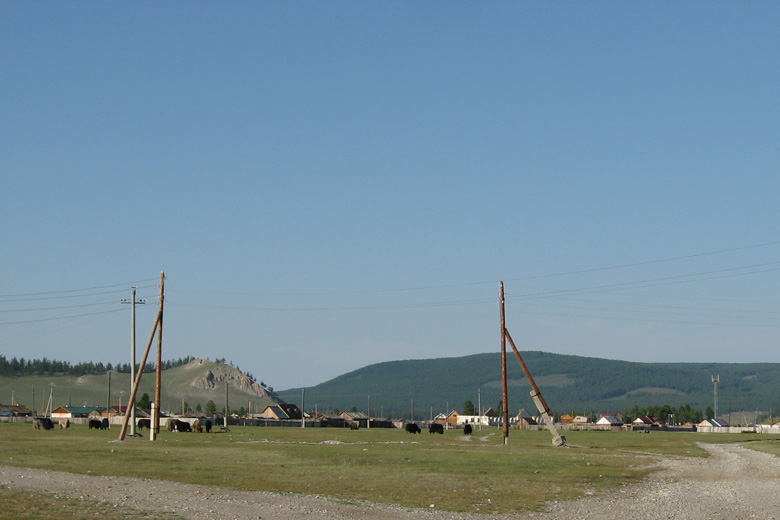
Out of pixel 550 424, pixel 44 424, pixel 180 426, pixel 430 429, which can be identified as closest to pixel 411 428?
pixel 430 429

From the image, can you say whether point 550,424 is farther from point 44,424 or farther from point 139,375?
point 44,424

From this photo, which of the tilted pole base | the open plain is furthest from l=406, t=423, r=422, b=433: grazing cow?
the open plain

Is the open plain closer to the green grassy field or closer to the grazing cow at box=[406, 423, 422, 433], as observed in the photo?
the green grassy field

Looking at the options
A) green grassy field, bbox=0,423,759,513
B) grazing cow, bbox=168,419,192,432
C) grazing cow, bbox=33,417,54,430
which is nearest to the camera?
green grassy field, bbox=0,423,759,513

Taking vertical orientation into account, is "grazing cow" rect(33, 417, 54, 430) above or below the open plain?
above

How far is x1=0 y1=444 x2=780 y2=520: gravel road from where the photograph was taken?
86.3 feet

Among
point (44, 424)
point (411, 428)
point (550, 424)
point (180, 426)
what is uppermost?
point (550, 424)

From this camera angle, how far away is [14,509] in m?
24.5

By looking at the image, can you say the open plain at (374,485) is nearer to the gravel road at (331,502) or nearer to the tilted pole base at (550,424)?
the gravel road at (331,502)

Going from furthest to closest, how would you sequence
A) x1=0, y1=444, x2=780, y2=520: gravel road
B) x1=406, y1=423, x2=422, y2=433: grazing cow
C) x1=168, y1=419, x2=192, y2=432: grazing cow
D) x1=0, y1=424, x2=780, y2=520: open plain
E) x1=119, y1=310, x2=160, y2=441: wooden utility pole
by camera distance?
x1=406, y1=423, x2=422, y2=433: grazing cow < x1=168, y1=419, x2=192, y2=432: grazing cow < x1=119, y1=310, x2=160, y2=441: wooden utility pole < x1=0, y1=424, x2=780, y2=520: open plain < x1=0, y1=444, x2=780, y2=520: gravel road

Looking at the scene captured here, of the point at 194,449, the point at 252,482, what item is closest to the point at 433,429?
the point at 194,449

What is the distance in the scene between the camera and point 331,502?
28766 millimetres

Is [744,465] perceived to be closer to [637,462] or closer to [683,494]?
[637,462]

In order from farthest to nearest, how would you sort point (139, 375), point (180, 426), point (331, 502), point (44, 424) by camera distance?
1. point (180, 426)
2. point (44, 424)
3. point (139, 375)
4. point (331, 502)
